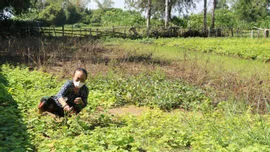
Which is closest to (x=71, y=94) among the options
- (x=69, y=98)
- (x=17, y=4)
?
(x=69, y=98)

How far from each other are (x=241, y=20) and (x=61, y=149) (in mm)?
52507

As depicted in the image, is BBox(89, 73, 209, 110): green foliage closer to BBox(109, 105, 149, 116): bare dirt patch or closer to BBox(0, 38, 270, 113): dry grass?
BBox(109, 105, 149, 116): bare dirt patch

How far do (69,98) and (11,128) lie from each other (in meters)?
1.01

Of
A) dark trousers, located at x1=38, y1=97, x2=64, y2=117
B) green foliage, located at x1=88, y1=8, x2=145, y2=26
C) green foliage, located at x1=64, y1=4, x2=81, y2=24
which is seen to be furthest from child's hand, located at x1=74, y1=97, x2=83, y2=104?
green foliage, located at x1=64, y1=4, x2=81, y2=24

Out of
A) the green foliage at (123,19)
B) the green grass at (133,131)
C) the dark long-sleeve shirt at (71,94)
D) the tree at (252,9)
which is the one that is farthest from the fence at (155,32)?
the dark long-sleeve shirt at (71,94)

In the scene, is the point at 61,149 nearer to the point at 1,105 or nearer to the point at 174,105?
the point at 1,105

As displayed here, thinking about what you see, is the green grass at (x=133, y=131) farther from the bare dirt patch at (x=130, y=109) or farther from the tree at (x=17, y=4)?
the tree at (x=17, y=4)

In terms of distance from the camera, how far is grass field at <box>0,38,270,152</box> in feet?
15.1

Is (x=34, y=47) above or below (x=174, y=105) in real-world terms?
above

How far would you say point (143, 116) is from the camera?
20.3ft

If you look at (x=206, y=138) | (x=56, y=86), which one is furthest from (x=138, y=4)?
(x=206, y=138)

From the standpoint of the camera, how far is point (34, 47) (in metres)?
15.5

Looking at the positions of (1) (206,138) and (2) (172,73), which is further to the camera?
(2) (172,73)

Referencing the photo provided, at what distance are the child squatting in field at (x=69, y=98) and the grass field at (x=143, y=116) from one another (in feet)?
0.60
